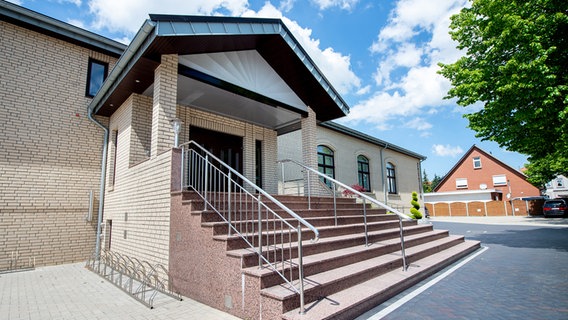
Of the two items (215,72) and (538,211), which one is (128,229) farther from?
(538,211)

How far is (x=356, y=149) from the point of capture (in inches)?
643

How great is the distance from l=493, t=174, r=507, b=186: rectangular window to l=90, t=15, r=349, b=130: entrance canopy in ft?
110

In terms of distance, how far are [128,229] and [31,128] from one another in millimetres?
3535

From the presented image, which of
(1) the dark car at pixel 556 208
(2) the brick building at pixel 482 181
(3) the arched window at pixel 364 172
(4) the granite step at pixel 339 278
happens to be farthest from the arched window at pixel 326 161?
(2) the brick building at pixel 482 181

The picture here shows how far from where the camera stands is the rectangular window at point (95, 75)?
8047 mm

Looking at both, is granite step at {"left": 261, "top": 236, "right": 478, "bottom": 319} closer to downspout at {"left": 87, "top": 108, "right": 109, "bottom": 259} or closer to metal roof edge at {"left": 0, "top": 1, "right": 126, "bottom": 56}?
downspout at {"left": 87, "top": 108, "right": 109, "bottom": 259}

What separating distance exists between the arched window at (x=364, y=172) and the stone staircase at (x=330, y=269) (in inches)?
406

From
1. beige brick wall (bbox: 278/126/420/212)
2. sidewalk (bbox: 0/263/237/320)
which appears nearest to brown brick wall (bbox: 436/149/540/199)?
beige brick wall (bbox: 278/126/420/212)

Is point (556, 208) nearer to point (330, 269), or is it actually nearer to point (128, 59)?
point (330, 269)

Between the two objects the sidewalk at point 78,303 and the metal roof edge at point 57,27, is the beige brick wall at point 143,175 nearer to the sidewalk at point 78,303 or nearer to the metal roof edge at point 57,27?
the sidewalk at point 78,303

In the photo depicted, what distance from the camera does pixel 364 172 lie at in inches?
669

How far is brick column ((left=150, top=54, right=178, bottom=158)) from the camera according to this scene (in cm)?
517

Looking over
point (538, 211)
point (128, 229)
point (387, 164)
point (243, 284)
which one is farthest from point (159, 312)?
point (538, 211)

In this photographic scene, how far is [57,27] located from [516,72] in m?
11.3
